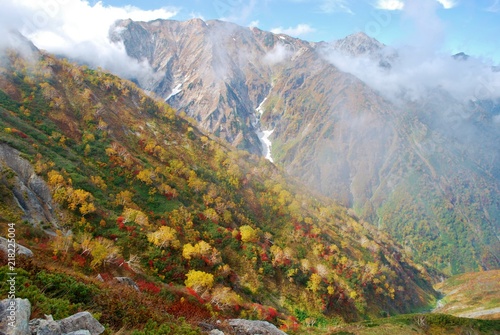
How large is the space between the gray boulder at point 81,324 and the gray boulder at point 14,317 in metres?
1.88

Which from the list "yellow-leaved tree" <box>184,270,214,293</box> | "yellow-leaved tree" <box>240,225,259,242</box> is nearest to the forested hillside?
"yellow-leaved tree" <box>184,270,214,293</box>

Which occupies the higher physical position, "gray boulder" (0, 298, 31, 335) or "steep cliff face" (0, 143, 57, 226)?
"gray boulder" (0, 298, 31, 335)

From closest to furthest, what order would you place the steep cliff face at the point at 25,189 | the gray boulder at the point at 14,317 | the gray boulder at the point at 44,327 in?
the gray boulder at the point at 14,317
the gray boulder at the point at 44,327
the steep cliff face at the point at 25,189

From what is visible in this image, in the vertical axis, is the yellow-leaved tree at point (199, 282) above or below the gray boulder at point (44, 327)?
below

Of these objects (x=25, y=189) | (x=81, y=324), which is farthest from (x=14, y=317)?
(x=25, y=189)

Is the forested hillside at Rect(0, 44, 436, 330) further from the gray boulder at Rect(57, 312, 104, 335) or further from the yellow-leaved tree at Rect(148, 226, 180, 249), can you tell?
the gray boulder at Rect(57, 312, 104, 335)

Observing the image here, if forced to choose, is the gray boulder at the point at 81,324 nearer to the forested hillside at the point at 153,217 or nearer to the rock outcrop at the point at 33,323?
the rock outcrop at the point at 33,323

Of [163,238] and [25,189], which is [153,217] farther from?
[25,189]

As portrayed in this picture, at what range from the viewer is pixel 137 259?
171 ft

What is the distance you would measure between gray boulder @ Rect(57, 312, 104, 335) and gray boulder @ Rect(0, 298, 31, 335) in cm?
188

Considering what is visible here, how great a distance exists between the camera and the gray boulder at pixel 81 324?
1576cm

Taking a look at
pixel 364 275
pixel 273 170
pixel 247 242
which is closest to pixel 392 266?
pixel 364 275

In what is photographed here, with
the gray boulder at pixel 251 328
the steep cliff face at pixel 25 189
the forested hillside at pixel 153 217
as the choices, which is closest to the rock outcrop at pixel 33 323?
the forested hillside at pixel 153 217

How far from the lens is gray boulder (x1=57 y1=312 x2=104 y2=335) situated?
1576 centimetres
